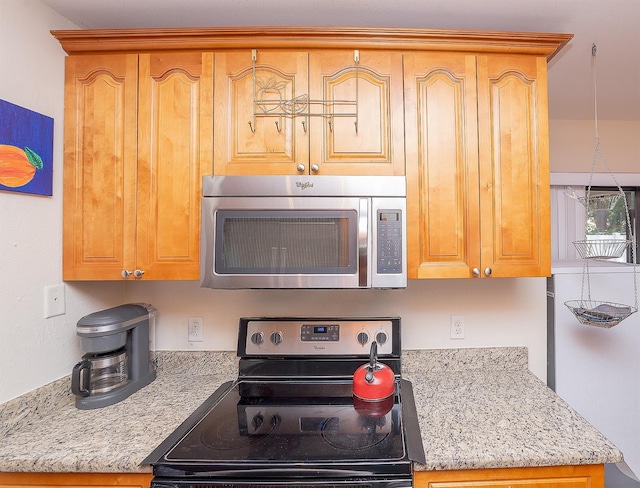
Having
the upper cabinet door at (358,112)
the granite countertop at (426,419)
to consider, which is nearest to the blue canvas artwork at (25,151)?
the granite countertop at (426,419)

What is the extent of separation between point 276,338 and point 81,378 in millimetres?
772

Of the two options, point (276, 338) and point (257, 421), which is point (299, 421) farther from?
point (276, 338)

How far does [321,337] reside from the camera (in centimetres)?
153

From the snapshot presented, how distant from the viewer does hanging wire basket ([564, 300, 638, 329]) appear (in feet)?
4.80

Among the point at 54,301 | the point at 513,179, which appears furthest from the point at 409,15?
the point at 54,301

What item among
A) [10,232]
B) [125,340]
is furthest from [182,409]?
[10,232]

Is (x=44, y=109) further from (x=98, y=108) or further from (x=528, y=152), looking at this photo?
(x=528, y=152)

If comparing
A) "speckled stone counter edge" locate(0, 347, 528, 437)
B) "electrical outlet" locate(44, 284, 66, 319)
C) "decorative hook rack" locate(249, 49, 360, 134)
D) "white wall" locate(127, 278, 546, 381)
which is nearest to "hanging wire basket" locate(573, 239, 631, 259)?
"white wall" locate(127, 278, 546, 381)

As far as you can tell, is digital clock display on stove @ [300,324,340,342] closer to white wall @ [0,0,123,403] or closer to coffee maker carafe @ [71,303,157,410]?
coffee maker carafe @ [71,303,157,410]

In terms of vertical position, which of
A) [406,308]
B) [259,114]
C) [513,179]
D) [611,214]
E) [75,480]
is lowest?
[75,480]

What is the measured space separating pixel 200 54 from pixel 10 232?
982mm

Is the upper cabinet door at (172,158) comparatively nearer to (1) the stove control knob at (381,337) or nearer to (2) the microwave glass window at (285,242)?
(2) the microwave glass window at (285,242)

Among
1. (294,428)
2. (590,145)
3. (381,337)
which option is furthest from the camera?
(590,145)

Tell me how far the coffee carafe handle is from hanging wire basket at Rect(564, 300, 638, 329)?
212cm
